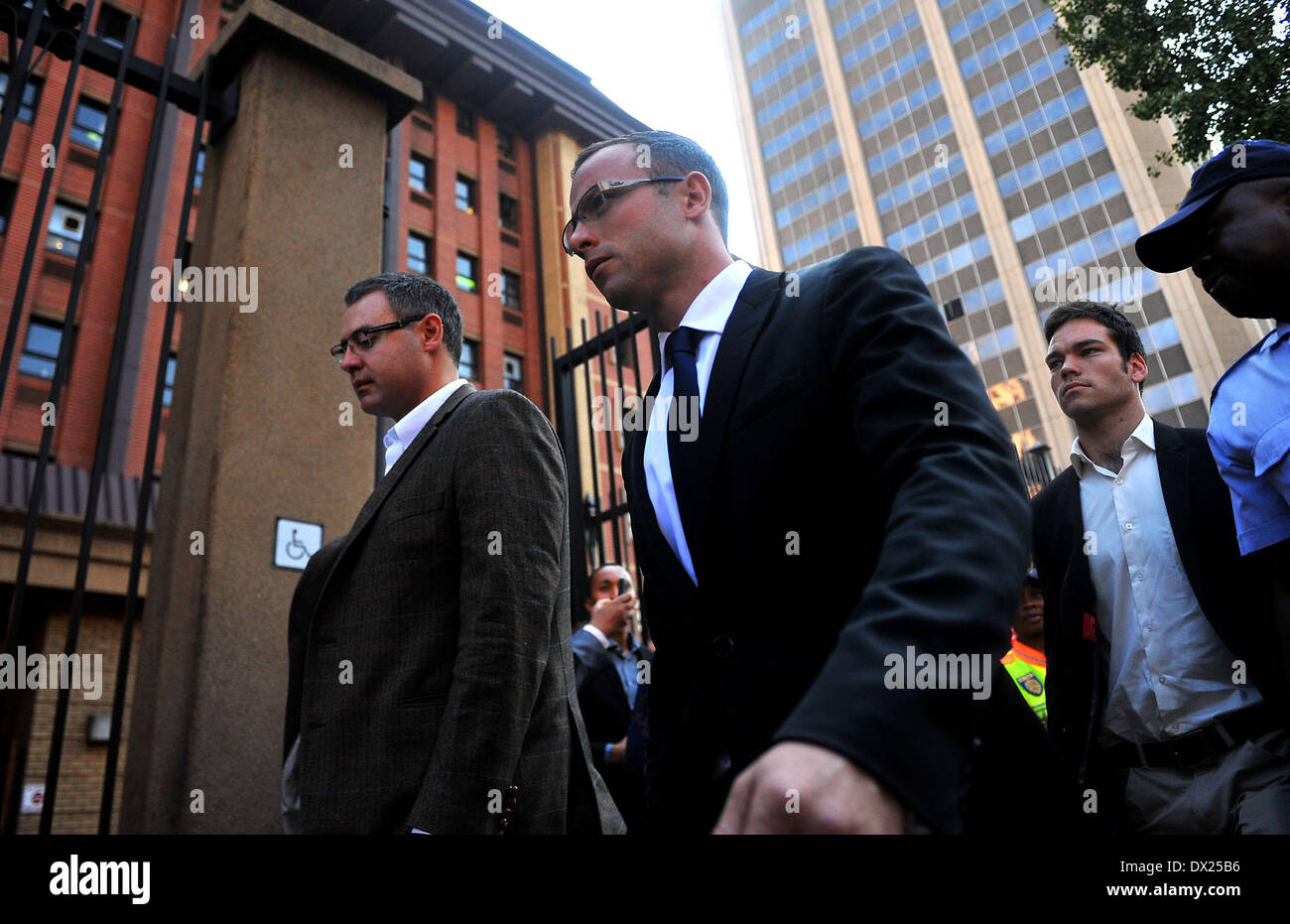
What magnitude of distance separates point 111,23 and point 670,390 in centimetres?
2434

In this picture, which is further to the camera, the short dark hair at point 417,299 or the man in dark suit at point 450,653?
the short dark hair at point 417,299

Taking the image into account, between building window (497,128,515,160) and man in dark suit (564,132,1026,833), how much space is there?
29.0 m

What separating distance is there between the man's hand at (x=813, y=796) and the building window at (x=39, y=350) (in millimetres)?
19982

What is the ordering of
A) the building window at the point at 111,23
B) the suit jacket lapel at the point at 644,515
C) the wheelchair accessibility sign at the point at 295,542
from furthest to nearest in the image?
the building window at the point at 111,23, the wheelchair accessibility sign at the point at 295,542, the suit jacket lapel at the point at 644,515

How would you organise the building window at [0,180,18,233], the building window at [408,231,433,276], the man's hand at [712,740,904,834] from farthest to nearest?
1. the building window at [408,231,433,276]
2. the building window at [0,180,18,233]
3. the man's hand at [712,740,904,834]

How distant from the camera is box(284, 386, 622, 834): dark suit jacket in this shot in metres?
2.15

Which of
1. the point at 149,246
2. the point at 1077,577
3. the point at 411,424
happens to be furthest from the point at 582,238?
the point at 149,246

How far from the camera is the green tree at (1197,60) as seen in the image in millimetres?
10594

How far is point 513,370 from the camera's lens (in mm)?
26594

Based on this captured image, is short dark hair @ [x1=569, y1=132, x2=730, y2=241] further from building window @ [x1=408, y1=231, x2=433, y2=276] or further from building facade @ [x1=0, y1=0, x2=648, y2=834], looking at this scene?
building window @ [x1=408, y1=231, x2=433, y2=276]

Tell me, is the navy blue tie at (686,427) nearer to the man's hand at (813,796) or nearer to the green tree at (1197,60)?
the man's hand at (813,796)

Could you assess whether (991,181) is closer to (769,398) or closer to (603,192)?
(603,192)
